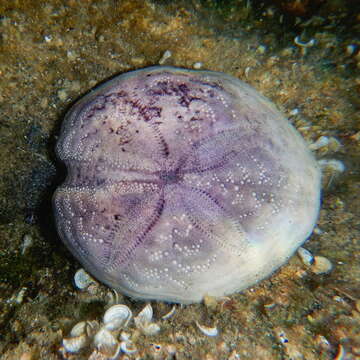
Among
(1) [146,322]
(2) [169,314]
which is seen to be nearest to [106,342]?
(1) [146,322]

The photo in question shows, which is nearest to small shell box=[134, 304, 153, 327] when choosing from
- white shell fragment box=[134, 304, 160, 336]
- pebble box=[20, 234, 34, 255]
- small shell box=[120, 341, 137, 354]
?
white shell fragment box=[134, 304, 160, 336]

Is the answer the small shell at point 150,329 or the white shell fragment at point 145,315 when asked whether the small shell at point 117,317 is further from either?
the small shell at point 150,329

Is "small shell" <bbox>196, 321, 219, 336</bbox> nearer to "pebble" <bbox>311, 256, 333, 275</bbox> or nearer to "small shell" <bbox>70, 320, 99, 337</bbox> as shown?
"small shell" <bbox>70, 320, 99, 337</bbox>

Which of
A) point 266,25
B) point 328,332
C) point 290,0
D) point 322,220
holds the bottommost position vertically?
point 328,332

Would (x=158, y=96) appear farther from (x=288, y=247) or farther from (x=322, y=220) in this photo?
(x=322, y=220)

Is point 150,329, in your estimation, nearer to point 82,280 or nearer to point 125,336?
point 125,336

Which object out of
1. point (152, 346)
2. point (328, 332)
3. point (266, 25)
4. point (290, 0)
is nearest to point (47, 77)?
point (266, 25)

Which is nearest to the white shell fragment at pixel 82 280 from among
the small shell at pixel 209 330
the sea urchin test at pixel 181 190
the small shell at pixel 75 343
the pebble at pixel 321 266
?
the sea urchin test at pixel 181 190
